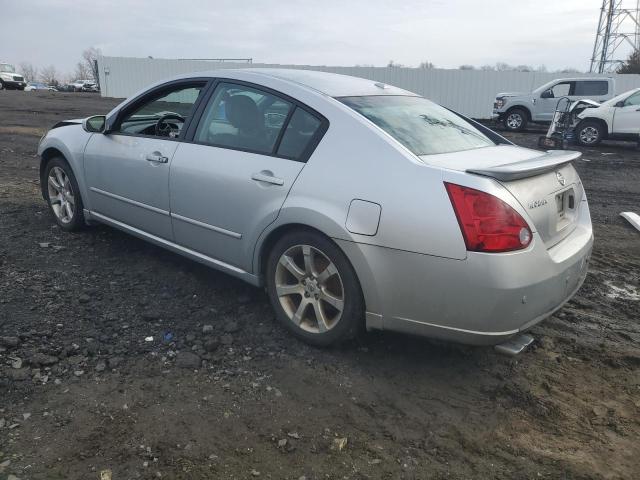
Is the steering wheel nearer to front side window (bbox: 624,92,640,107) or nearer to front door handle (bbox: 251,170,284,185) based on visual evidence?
front door handle (bbox: 251,170,284,185)

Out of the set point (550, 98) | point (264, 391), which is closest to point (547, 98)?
point (550, 98)

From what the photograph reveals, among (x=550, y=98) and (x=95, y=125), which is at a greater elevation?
(x=550, y=98)

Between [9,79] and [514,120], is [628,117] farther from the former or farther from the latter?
[9,79]

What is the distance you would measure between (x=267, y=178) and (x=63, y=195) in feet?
9.24

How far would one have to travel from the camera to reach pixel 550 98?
1938 centimetres

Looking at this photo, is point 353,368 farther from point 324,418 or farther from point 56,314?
point 56,314

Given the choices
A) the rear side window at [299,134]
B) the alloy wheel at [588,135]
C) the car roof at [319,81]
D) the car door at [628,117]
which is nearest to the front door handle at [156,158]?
the car roof at [319,81]

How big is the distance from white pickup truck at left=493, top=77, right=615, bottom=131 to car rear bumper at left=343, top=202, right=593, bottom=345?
717 inches

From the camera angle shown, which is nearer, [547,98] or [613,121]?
[613,121]

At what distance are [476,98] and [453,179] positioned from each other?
88.0 ft

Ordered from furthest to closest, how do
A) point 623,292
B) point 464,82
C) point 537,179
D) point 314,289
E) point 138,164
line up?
point 464,82 → point 623,292 → point 138,164 → point 314,289 → point 537,179

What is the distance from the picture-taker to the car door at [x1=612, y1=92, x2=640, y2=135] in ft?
46.8

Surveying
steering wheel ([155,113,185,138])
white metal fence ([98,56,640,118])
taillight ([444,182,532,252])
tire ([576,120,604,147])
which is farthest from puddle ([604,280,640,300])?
white metal fence ([98,56,640,118])

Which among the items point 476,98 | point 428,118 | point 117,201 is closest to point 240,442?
point 428,118
